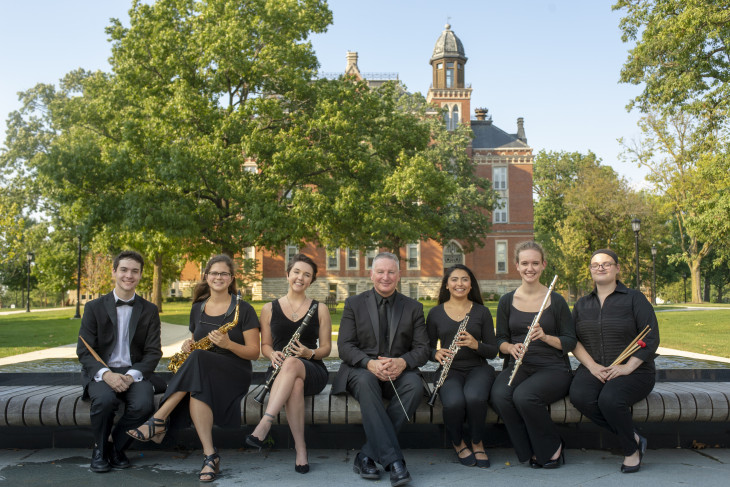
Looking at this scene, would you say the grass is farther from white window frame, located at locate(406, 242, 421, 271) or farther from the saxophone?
white window frame, located at locate(406, 242, 421, 271)

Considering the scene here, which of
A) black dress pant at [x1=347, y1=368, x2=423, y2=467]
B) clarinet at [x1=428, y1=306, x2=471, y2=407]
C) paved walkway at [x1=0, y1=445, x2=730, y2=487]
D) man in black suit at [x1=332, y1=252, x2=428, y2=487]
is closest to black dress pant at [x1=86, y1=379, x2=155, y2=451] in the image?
paved walkway at [x1=0, y1=445, x2=730, y2=487]

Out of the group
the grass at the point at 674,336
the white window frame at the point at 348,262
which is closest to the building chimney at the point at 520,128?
the white window frame at the point at 348,262

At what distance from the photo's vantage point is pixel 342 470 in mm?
4301

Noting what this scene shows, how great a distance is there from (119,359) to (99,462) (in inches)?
31.0

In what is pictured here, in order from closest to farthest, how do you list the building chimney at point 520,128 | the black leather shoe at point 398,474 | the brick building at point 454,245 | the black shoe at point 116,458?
1. the black leather shoe at point 398,474
2. the black shoe at point 116,458
3. the brick building at point 454,245
4. the building chimney at point 520,128

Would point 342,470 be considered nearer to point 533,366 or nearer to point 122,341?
point 533,366

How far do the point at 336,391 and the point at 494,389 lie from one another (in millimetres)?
1188

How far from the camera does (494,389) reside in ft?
14.6

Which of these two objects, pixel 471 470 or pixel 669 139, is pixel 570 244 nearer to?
pixel 669 139

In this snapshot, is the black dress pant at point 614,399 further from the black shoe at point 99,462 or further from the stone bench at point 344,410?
the black shoe at point 99,462

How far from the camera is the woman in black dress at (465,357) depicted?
4.35 metres

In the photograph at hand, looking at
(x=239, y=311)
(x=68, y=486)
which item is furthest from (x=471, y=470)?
(x=68, y=486)

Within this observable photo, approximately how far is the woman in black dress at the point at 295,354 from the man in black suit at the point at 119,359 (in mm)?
873

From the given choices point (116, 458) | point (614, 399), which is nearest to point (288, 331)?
point (116, 458)
